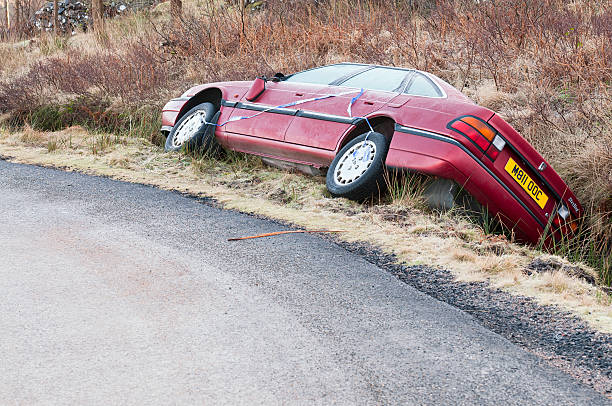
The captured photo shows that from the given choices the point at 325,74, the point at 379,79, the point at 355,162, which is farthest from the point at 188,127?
the point at 355,162

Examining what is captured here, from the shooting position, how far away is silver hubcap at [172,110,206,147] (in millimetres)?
8508

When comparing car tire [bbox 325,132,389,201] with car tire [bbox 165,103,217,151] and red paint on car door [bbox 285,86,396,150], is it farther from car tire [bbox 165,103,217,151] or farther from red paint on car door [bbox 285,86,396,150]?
car tire [bbox 165,103,217,151]

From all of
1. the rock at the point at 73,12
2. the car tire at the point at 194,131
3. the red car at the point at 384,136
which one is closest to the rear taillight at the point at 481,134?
the red car at the point at 384,136

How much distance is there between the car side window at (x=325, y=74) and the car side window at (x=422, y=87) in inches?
35.8

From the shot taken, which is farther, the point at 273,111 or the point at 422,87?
the point at 273,111

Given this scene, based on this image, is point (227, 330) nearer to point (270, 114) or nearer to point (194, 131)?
point (270, 114)

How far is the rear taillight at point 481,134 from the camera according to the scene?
19.8 feet

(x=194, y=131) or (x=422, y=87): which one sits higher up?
(x=422, y=87)

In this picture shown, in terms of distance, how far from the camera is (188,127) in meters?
8.70

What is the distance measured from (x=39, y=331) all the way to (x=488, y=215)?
4.03 meters

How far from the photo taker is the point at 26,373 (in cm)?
317

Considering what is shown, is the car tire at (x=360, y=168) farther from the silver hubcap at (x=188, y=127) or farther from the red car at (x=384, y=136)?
the silver hubcap at (x=188, y=127)

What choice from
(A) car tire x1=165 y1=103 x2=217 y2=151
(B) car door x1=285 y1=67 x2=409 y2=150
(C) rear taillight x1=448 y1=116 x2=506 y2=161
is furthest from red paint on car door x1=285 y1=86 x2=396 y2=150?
(A) car tire x1=165 y1=103 x2=217 y2=151

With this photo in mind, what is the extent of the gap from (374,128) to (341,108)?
410mm
